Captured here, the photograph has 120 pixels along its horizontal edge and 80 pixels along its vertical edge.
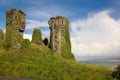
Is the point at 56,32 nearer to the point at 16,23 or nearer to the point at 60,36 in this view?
the point at 60,36

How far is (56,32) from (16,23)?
18604 mm

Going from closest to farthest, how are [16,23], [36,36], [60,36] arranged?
[16,23], [60,36], [36,36]

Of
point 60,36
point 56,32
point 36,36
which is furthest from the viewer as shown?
point 36,36

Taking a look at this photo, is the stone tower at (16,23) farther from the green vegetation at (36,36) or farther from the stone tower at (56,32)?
the stone tower at (56,32)

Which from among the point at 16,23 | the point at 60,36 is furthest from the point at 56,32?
the point at 16,23

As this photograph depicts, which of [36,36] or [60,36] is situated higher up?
[36,36]

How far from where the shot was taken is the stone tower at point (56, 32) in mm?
73994

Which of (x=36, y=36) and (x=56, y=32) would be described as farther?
(x=36, y=36)

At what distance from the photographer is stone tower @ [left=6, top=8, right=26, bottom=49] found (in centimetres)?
5903

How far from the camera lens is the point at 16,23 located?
59.4 meters

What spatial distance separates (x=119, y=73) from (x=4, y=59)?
78.8ft

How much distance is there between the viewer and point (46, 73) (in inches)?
1650

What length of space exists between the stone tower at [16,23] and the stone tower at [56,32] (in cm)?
1640

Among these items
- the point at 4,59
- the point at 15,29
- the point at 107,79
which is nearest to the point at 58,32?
the point at 15,29
